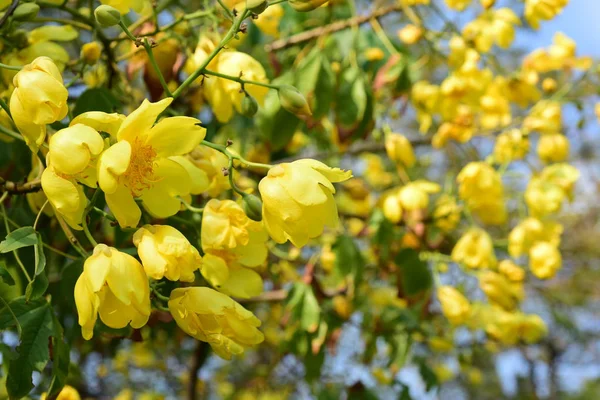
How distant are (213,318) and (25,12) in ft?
1.72

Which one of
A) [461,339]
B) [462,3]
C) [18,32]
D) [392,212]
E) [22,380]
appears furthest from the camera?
[461,339]

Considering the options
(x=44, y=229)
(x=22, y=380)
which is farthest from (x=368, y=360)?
(x=22, y=380)

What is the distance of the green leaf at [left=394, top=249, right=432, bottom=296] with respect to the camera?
186cm

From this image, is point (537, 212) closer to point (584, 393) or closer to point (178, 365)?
point (178, 365)

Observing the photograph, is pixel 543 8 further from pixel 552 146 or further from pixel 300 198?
pixel 300 198

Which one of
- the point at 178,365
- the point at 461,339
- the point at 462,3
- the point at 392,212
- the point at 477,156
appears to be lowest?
the point at 178,365

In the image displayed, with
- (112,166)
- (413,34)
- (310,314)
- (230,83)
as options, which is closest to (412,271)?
(310,314)

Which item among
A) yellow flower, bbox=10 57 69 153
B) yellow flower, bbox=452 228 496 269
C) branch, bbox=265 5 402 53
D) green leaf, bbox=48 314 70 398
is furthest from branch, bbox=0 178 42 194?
Result: yellow flower, bbox=452 228 496 269

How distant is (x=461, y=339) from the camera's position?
140 inches

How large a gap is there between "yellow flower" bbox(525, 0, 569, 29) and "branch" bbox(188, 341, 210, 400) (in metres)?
1.38

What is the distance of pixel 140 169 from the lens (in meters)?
0.82

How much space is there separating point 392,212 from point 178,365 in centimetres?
222

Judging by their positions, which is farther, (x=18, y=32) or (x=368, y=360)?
(x=368, y=360)

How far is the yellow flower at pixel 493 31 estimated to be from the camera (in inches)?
80.6
